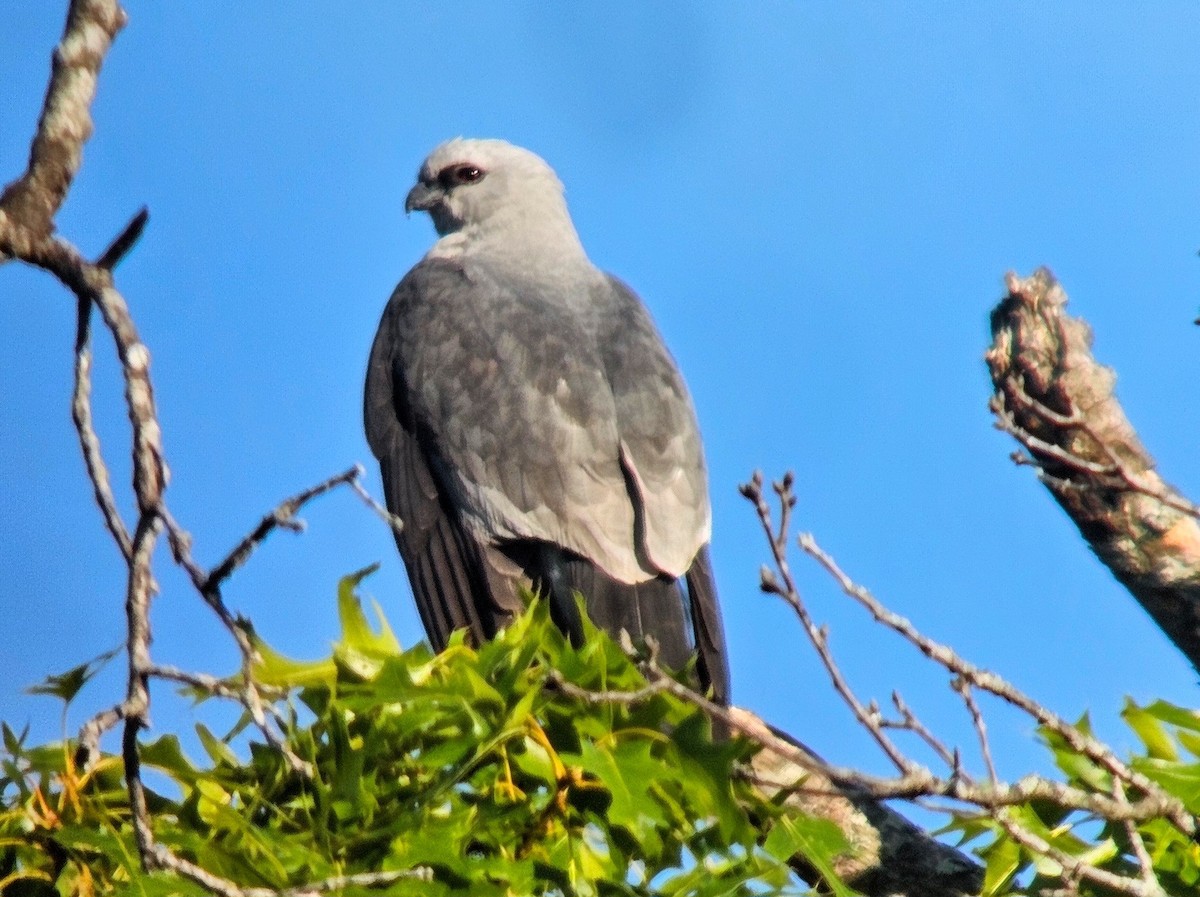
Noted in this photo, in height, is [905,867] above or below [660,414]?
below

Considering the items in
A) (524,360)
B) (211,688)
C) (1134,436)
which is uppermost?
(524,360)

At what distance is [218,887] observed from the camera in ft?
7.38

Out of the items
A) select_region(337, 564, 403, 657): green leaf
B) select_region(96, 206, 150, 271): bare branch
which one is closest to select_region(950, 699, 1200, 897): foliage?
select_region(337, 564, 403, 657): green leaf

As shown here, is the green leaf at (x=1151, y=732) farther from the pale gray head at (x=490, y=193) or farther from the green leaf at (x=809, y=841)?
the pale gray head at (x=490, y=193)

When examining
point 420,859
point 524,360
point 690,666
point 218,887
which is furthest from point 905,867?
point 524,360

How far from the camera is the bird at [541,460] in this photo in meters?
4.88

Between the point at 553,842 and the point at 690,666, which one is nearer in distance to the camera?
the point at 553,842

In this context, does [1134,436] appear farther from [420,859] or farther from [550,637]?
[420,859]

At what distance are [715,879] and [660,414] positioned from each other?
9.37 ft

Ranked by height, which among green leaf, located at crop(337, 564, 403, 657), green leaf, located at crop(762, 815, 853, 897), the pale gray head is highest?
the pale gray head

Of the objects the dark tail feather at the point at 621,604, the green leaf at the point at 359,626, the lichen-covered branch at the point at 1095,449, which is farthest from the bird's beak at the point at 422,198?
the green leaf at the point at 359,626

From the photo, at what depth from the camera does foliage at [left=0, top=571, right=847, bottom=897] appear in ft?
8.23

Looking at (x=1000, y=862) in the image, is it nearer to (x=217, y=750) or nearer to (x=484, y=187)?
(x=217, y=750)

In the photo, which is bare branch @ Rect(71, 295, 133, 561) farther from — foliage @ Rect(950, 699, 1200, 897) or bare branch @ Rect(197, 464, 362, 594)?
foliage @ Rect(950, 699, 1200, 897)
